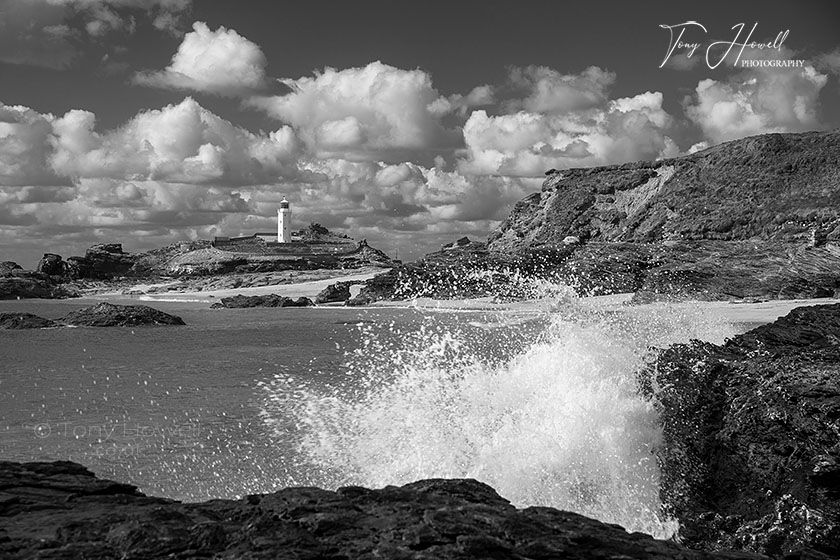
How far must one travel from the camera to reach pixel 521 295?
53.7 m

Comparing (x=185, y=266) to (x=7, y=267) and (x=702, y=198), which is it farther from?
(x=702, y=198)

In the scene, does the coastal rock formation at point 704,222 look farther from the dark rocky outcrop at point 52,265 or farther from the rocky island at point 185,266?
the dark rocky outcrop at point 52,265

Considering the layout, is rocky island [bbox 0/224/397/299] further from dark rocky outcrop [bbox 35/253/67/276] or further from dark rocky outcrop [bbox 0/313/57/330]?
dark rocky outcrop [bbox 0/313/57/330]

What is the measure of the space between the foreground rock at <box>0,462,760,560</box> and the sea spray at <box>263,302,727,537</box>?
140 inches

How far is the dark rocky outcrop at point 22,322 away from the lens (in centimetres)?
3775

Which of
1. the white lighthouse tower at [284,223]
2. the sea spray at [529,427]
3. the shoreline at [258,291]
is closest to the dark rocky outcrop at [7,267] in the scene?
the shoreline at [258,291]

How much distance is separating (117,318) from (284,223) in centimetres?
11053

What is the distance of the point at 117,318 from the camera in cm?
3916

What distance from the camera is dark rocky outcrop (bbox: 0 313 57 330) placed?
37.8m

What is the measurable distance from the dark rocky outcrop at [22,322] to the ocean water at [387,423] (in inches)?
791

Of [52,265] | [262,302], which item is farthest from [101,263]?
[262,302]

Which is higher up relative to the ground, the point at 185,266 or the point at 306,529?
the point at 185,266

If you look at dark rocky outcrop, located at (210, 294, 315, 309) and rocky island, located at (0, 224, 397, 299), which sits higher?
rocky island, located at (0, 224, 397, 299)
